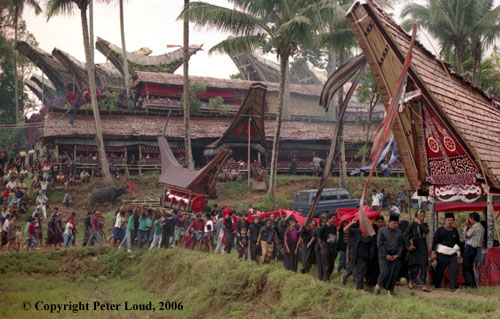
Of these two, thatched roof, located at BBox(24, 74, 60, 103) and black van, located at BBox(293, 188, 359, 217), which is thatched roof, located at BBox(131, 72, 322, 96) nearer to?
thatched roof, located at BBox(24, 74, 60, 103)

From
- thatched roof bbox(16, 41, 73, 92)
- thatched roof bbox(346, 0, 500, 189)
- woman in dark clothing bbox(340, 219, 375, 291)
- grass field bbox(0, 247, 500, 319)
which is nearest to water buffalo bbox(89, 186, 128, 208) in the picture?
grass field bbox(0, 247, 500, 319)

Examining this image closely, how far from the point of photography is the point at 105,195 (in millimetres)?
23797

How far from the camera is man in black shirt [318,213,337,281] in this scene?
387 inches

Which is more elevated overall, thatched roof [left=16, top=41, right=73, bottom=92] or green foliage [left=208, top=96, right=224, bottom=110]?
thatched roof [left=16, top=41, right=73, bottom=92]

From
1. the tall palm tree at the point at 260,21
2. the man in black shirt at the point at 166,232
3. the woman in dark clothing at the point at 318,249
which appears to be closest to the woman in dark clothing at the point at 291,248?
the woman in dark clothing at the point at 318,249

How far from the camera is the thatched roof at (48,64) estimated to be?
3681 cm

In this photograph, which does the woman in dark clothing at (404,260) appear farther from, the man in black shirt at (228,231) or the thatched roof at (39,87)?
the thatched roof at (39,87)

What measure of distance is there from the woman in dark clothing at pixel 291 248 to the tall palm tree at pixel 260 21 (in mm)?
10940

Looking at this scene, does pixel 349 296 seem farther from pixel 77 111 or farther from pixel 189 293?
pixel 77 111

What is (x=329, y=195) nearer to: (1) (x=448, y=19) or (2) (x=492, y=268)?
(1) (x=448, y=19)

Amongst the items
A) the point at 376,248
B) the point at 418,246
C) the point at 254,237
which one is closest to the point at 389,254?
the point at 376,248

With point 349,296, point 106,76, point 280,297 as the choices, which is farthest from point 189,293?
point 106,76

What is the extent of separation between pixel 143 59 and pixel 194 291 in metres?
32.1

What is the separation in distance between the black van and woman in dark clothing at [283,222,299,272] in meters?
8.44
